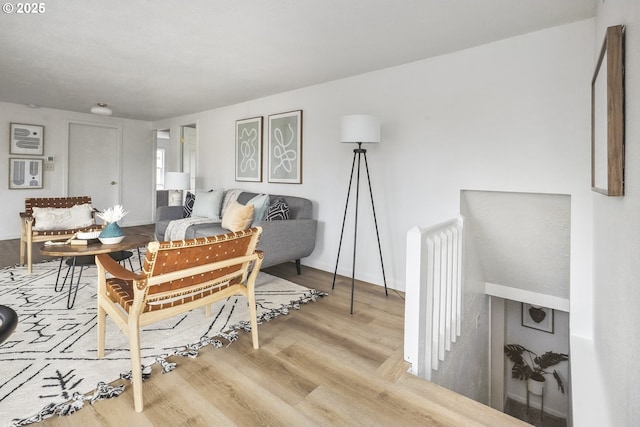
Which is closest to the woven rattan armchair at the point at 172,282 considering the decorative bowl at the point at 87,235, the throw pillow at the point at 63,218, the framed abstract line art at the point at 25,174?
the decorative bowl at the point at 87,235

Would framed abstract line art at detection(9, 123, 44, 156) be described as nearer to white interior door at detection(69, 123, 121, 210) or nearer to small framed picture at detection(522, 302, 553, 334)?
white interior door at detection(69, 123, 121, 210)

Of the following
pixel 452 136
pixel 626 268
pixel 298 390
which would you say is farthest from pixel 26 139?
pixel 626 268

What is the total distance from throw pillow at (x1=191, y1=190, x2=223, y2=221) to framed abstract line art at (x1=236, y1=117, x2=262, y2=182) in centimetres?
60

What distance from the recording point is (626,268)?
1.22m

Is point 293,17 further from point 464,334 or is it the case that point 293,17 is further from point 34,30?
point 464,334

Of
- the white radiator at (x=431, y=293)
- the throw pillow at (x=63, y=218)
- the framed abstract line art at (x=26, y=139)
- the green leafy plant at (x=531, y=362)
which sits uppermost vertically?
the framed abstract line art at (x=26, y=139)

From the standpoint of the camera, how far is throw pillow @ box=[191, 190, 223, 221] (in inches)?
176

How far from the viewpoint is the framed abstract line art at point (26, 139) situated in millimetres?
5547

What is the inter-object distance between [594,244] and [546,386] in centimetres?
234

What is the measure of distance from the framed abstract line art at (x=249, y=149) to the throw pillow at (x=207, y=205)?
0.60 meters

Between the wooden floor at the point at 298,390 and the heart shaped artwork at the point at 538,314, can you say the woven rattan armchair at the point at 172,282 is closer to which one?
the wooden floor at the point at 298,390

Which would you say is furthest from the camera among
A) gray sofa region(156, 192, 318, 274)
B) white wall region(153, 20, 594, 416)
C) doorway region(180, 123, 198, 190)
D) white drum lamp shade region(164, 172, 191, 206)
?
doorway region(180, 123, 198, 190)

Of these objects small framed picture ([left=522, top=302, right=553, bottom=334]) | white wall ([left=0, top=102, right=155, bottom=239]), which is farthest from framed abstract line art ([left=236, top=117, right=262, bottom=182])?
small framed picture ([left=522, top=302, right=553, bottom=334])

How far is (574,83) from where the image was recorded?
2396 mm
